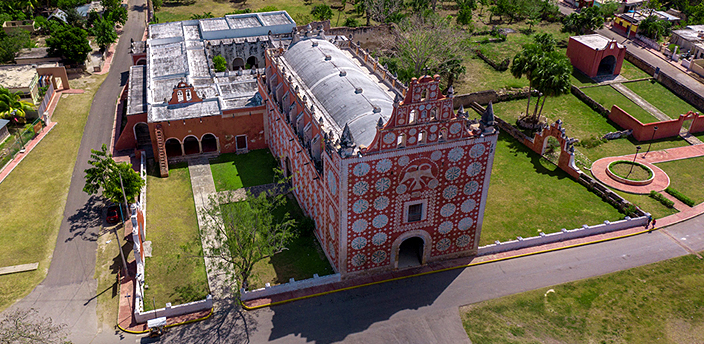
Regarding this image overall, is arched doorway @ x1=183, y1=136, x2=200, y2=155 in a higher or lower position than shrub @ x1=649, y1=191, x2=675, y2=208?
lower

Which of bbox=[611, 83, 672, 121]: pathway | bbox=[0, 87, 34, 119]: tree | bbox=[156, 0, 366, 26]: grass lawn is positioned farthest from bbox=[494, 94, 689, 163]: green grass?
bbox=[0, 87, 34, 119]: tree

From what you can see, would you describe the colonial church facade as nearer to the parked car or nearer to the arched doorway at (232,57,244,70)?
the parked car

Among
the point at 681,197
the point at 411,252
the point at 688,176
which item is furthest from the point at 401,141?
the point at 688,176

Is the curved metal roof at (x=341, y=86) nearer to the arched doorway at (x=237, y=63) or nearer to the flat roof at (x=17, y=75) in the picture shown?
the arched doorway at (x=237, y=63)

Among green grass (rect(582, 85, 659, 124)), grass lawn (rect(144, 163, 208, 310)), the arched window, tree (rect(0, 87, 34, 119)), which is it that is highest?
the arched window

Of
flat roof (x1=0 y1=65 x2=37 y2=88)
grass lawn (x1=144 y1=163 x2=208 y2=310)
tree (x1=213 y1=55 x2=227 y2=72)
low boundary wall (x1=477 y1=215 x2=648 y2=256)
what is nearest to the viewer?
Result: grass lawn (x1=144 y1=163 x2=208 y2=310)

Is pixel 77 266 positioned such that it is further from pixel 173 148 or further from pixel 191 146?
pixel 191 146
